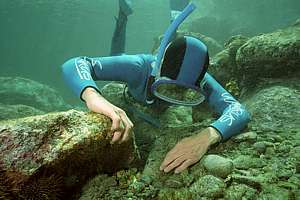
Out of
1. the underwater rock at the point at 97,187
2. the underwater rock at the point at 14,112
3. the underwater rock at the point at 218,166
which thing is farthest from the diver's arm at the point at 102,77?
the underwater rock at the point at 14,112

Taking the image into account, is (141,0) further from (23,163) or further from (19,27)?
(23,163)

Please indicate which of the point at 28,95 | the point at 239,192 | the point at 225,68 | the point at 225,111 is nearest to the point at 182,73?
the point at 225,111

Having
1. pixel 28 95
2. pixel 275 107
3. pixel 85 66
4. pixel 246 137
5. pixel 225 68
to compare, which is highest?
pixel 85 66

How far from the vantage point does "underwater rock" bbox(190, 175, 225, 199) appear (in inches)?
105

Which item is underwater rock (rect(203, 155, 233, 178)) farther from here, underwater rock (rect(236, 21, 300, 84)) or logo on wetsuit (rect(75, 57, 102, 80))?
underwater rock (rect(236, 21, 300, 84))

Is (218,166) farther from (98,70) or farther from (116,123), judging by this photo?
(98,70)

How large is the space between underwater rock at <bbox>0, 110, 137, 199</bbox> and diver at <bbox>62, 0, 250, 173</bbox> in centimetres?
20

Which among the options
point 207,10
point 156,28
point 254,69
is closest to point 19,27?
point 156,28

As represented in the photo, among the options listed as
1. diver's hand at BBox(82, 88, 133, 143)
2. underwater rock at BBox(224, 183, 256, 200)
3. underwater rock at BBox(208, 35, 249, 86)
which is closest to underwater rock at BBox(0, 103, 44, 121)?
underwater rock at BBox(208, 35, 249, 86)

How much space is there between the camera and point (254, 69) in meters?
5.81

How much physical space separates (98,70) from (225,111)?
1788mm

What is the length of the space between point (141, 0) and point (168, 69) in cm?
4985

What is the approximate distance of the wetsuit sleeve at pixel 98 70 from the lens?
343cm

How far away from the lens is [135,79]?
437 cm
